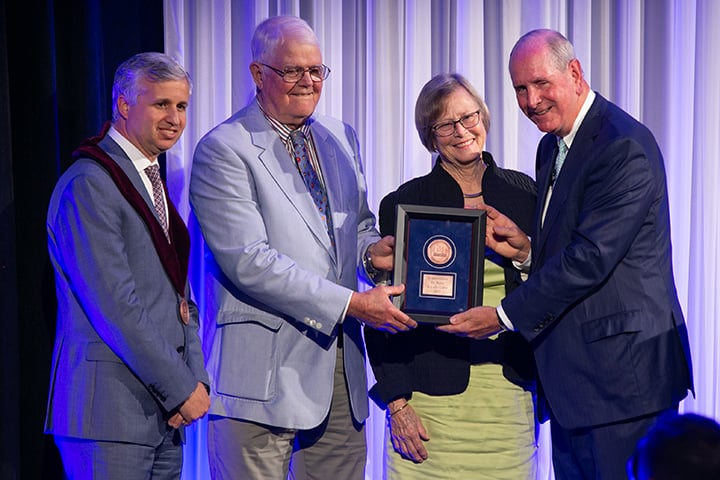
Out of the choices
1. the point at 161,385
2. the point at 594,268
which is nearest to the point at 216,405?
the point at 161,385

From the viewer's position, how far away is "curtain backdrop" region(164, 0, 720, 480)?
357 cm

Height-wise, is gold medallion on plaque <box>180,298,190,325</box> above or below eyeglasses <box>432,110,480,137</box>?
below

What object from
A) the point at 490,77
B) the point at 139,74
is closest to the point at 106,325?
the point at 139,74

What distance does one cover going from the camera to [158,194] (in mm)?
2678

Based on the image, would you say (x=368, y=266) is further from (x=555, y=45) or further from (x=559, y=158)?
(x=555, y=45)

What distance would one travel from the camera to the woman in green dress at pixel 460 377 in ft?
9.37

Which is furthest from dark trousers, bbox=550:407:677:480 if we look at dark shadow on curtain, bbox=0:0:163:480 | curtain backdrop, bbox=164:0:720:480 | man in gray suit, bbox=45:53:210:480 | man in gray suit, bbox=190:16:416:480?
dark shadow on curtain, bbox=0:0:163:480

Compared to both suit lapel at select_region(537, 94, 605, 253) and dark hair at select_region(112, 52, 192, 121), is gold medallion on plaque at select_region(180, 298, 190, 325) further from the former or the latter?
suit lapel at select_region(537, 94, 605, 253)

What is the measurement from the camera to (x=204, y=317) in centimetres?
345

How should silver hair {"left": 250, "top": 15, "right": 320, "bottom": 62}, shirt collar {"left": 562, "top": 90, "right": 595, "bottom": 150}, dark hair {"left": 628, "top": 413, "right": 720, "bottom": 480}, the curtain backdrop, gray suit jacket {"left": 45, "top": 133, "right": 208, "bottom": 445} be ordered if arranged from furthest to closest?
the curtain backdrop, silver hair {"left": 250, "top": 15, "right": 320, "bottom": 62}, shirt collar {"left": 562, "top": 90, "right": 595, "bottom": 150}, gray suit jacket {"left": 45, "top": 133, "right": 208, "bottom": 445}, dark hair {"left": 628, "top": 413, "right": 720, "bottom": 480}

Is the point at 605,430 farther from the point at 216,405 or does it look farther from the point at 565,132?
the point at 216,405

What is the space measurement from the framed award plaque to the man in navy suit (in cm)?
8

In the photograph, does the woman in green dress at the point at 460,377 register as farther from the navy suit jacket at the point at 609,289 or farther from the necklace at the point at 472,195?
the navy suit jacket at the point at 609,289

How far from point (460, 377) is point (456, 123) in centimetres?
82
